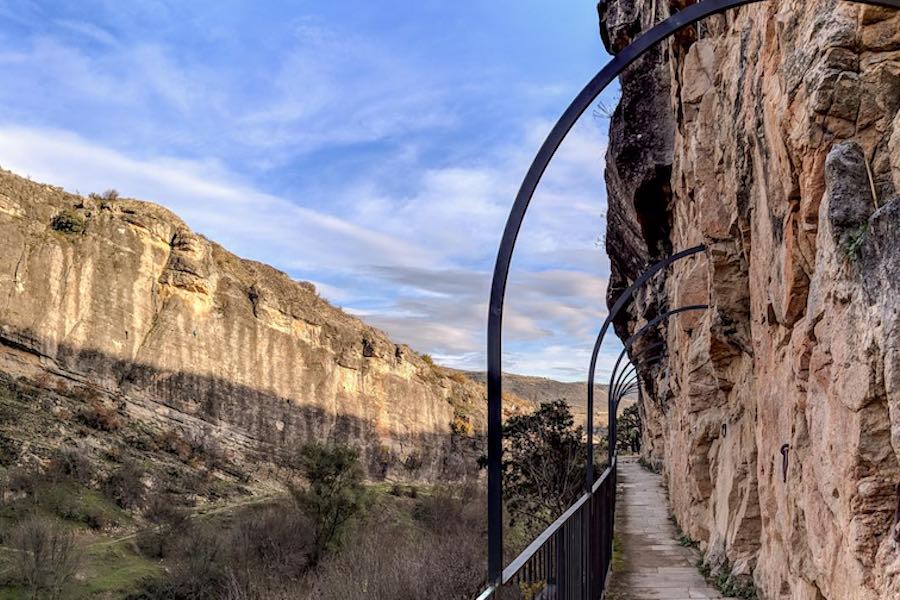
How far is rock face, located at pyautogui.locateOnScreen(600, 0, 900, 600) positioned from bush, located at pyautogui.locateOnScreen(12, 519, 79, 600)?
59.5 ft

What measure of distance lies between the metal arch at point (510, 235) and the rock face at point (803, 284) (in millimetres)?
1213

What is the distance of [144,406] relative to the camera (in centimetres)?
3891

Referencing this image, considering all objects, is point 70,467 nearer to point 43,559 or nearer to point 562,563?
point 43,559

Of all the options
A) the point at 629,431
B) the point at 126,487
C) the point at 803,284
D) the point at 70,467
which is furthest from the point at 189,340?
the point at 803,284

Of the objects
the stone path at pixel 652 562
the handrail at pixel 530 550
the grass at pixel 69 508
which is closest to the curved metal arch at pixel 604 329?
the stone path at pixel 652 562

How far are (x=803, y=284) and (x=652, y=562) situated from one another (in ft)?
19.2

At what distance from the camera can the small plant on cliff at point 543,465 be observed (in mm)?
25016

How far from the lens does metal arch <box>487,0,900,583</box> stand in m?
2.96

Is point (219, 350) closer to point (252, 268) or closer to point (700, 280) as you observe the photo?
point (252, 268)

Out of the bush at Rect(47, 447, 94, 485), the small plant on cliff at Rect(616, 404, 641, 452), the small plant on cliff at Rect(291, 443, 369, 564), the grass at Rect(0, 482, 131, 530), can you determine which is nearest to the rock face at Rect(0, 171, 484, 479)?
the bush at Rect(47, 447, 94, 485)

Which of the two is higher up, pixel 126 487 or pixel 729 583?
pixel 729 583

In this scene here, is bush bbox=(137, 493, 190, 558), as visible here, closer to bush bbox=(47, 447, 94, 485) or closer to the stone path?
bush bbox=(47, 447, 94, 485)

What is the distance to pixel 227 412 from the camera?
4331 centimetres

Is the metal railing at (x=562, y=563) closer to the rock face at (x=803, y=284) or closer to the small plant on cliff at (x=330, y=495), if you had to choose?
the rock face at (x=803, y=284)
